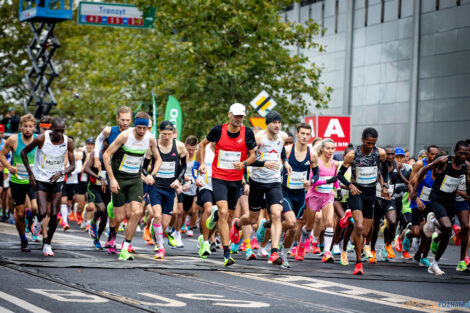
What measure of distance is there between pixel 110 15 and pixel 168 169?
1616cm

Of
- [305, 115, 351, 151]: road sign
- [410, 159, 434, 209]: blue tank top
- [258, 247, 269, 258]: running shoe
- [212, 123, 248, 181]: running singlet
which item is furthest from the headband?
[305, 115, 351, 151]: road sign

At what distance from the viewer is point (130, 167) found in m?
12.3

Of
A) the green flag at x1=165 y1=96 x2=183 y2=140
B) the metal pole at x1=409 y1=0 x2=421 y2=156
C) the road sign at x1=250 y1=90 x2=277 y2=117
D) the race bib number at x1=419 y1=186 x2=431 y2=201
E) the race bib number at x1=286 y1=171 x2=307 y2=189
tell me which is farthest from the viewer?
the metal pole at x1=409 y1=0 x2=421 y2=156

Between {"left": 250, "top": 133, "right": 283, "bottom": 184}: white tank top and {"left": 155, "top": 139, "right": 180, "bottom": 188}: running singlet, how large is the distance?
1.80 metres

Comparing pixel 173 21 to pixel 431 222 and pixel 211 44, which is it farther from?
pixel 431 222

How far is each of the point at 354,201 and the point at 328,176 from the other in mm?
1737

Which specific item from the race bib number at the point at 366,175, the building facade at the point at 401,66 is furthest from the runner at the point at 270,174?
the building facade at the point at 401,66

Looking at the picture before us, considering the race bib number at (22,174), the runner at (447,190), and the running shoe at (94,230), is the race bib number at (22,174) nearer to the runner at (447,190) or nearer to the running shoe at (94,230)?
the running shoe at (94,230)

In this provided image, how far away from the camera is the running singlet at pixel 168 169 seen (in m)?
13.7

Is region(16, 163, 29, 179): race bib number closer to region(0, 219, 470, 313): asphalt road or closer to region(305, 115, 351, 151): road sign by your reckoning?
region(0, 219, 470, 313): asphalt road

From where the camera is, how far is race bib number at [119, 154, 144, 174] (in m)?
12.3

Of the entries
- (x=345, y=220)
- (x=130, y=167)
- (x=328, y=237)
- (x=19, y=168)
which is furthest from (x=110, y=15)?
(x=345, y=220)

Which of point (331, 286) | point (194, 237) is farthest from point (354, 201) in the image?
point (194, 237)

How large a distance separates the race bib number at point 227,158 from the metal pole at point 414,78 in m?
23.6
